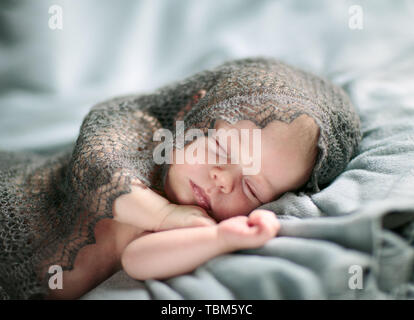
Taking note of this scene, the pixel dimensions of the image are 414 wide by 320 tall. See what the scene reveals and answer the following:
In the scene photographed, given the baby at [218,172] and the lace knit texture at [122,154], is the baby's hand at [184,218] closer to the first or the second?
the baby at [218,172]

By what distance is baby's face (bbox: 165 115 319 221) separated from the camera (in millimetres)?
947

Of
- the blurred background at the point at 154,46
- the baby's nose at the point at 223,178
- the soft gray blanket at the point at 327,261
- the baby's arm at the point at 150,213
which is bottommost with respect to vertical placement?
the soft gray blanket at the point at 327,261

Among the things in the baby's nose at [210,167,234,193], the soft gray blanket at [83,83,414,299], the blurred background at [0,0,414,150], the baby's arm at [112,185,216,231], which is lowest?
the soft gray blanket at [83,83,414,299]

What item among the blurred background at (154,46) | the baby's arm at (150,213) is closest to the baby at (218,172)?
the baby's arm at (150,213)

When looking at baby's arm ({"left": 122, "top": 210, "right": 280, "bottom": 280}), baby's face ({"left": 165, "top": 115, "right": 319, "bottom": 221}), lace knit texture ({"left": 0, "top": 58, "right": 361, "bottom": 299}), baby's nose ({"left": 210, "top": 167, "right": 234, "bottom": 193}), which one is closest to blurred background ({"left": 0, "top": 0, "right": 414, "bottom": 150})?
lace knit texture ({"left": 0, "top": 58, "right": 361, "bottom": 299})

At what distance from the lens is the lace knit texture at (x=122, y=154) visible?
0.89 meters

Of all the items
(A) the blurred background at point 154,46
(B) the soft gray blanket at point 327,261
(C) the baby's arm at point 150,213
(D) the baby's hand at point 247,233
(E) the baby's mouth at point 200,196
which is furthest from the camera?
(A) the blurred background at point 154,46

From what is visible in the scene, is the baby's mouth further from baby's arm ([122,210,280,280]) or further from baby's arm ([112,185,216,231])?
baby's arm ([122,210,280,280])

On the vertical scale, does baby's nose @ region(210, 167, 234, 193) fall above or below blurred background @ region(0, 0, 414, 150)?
below

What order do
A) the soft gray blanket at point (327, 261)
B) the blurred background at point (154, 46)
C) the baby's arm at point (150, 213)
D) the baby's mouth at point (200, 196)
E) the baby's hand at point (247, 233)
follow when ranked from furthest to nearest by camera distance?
the blurred background at point (154, 46) < the baby's mouth at point (200, 196) < the baby's arm at point (150, 213) < the baby's hand at point (247, 233) < the soft gray blanket at point (327, 261)

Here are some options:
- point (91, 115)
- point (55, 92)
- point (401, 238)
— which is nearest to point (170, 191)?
point (91, 115)

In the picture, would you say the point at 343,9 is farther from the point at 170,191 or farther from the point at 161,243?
the point at 161,243

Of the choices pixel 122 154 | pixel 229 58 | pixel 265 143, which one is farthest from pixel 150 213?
pixel 229 58

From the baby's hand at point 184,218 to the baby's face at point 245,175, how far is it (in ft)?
0.20
